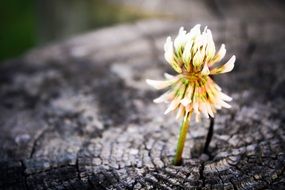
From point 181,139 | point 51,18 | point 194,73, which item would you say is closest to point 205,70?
point 194,73

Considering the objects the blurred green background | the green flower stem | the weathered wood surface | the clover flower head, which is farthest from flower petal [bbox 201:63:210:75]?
the blurred green background

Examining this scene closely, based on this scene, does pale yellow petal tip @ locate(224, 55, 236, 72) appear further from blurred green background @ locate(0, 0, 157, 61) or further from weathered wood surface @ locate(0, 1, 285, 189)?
blurred green background @ locate(0, 0, 157, 61)

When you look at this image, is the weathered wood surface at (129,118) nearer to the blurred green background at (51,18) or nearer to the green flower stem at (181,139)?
the green flower stem at (181,139)

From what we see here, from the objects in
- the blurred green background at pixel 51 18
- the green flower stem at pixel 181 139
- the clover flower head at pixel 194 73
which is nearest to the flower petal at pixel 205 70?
the clover flower head at pixel 194 73

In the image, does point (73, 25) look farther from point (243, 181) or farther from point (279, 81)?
point (243, 181)

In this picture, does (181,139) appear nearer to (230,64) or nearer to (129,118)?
(230,64)
